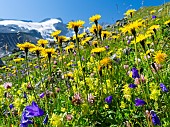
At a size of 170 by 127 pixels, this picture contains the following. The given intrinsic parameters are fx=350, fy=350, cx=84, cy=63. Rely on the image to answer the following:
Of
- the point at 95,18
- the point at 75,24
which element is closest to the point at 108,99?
the point at 75,24

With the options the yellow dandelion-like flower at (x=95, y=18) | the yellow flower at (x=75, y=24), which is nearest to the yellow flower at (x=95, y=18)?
the yellow dandelion-like flower at (x=95, y=18)

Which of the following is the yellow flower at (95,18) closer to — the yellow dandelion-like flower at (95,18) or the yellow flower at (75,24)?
the yellow dandelion-like flower at (95,18)

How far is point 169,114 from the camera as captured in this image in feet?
13.9

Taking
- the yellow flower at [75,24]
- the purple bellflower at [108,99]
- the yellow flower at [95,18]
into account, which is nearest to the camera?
the purple bellflower at [108,99]

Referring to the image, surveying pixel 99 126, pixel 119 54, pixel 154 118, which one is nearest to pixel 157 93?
pixel 154 118

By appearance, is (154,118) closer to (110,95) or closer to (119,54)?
(110,95)

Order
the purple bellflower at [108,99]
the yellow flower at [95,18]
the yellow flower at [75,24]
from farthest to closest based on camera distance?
the yellow flower at [95,18] → the yellow flower at [75,24] → the purple bellflower at [108,99]

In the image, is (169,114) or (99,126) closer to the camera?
(169,114)

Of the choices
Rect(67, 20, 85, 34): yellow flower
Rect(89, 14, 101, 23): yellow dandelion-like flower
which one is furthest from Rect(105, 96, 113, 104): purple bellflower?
Rect(89, 14, 101, 23): yellow dandelion-like flower

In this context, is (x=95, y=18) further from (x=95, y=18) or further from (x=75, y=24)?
(x=75, y=24)

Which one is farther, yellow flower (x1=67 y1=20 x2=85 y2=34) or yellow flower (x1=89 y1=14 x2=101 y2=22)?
yellow flower (x1=89 y1=14 x2=101 y2=22)

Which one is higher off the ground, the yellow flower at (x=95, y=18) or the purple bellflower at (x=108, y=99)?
the yellow flower at (x=95, y=18)

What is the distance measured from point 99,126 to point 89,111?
0.84 ft

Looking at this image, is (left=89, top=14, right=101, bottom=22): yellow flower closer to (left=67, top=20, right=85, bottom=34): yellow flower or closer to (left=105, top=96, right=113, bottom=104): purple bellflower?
(left=67, top=20, right=85, bottom=34): yellow flower
